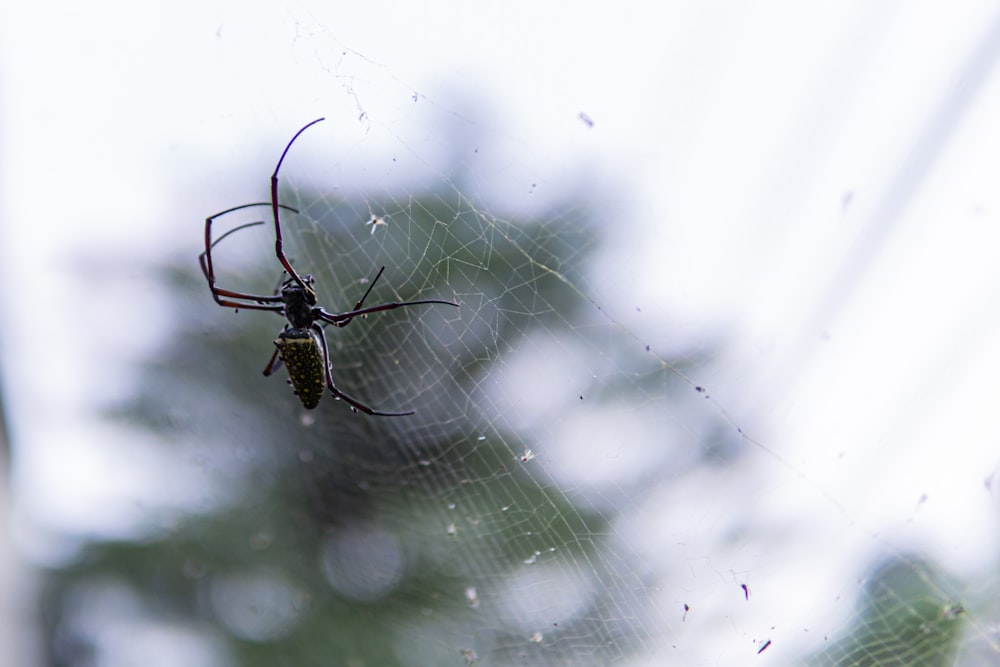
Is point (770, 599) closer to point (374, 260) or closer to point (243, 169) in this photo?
point (374, 260)

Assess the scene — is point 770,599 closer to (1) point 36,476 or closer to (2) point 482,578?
(2) point 482,578

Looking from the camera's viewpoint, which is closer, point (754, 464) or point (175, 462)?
point (754, 464)

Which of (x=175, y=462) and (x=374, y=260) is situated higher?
(x=374, y=260)

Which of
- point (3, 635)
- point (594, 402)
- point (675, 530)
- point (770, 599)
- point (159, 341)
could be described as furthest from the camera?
point (3, 635)

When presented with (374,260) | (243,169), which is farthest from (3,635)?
(374,260)

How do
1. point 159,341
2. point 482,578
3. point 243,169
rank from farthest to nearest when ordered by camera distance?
point 159,341 < point 243,169 < point 482,578

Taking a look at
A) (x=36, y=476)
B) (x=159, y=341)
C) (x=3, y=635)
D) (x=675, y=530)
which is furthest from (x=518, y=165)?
(x=3, y=635)

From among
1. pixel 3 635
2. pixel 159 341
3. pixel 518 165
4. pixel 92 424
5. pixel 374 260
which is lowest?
pixel 3 635
